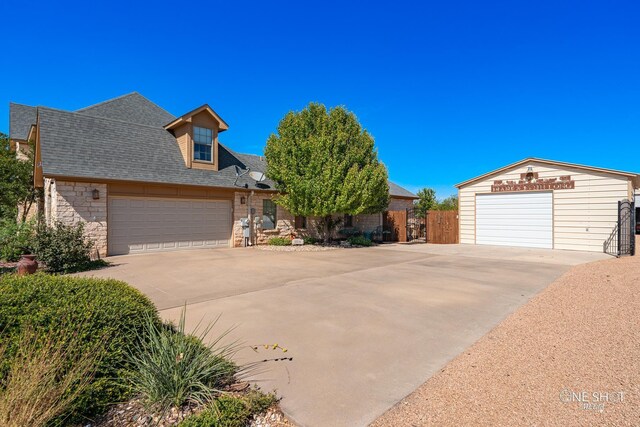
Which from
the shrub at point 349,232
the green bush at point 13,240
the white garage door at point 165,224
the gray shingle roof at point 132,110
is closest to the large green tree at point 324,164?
the white garage door at point 165,224

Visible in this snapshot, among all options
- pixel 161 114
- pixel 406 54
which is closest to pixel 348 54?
pixel 406 54

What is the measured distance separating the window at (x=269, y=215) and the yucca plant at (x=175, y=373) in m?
13.5

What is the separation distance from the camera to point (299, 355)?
145 inches

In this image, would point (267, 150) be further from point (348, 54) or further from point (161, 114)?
point (161, 114)

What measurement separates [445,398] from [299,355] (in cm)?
163

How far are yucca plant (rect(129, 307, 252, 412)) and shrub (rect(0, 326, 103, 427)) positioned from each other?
1.27ft

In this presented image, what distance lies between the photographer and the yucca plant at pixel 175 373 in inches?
103

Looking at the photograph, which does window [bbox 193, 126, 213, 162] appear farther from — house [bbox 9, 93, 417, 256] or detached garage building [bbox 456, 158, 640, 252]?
detached garage building [bbox 456, 158, 640, 252]

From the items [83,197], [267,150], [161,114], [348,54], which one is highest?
[348,54]

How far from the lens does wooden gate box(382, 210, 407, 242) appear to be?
→ 63.7ft

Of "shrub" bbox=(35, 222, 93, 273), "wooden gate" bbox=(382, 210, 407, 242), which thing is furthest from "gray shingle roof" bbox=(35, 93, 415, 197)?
"wooden gate" bbox=(382, 210, 407, 242)

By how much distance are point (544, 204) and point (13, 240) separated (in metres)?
21.9

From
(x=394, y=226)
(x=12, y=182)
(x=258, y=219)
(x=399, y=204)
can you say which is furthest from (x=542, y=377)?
(x=399, y=204)

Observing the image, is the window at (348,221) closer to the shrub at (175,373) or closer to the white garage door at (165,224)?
the white garage door at (165,224)
